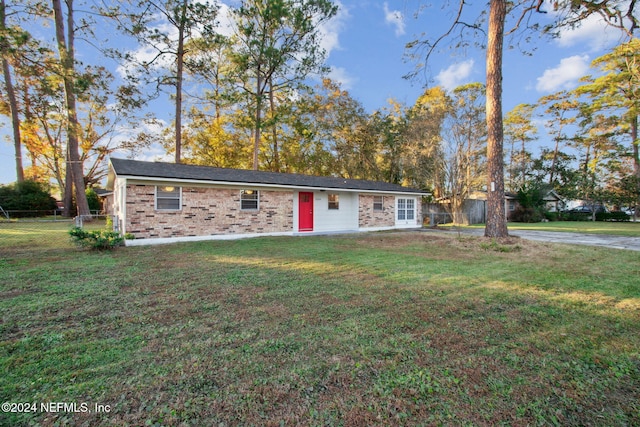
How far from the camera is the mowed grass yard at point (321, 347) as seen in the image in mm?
1771

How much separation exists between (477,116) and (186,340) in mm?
19682

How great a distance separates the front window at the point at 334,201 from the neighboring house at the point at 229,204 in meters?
0.05

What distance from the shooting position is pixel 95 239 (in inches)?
293

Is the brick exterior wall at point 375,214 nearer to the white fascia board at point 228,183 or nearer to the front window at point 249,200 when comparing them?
the white fascia board at point 228,183

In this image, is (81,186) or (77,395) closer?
(77,395)

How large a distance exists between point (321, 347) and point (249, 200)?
9261 mm

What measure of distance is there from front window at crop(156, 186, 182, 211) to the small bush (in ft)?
5.66

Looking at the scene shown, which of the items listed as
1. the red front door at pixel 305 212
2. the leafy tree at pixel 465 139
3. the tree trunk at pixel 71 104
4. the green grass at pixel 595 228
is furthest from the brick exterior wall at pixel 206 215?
the leafy tree at pixel 465 139

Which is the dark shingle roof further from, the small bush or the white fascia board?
the small bush

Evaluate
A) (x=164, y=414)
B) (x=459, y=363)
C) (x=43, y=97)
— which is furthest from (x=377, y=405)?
(x=43, y=97)

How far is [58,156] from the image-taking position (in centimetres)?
2450

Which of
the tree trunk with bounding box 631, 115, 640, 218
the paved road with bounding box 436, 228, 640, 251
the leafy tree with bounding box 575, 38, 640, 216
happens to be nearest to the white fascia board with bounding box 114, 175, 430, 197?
the paved road with bounding box 436, 228, 640, 251

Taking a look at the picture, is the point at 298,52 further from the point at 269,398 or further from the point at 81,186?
the point at 269,398

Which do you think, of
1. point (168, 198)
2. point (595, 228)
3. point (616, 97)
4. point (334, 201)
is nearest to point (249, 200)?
point (168, 198)
